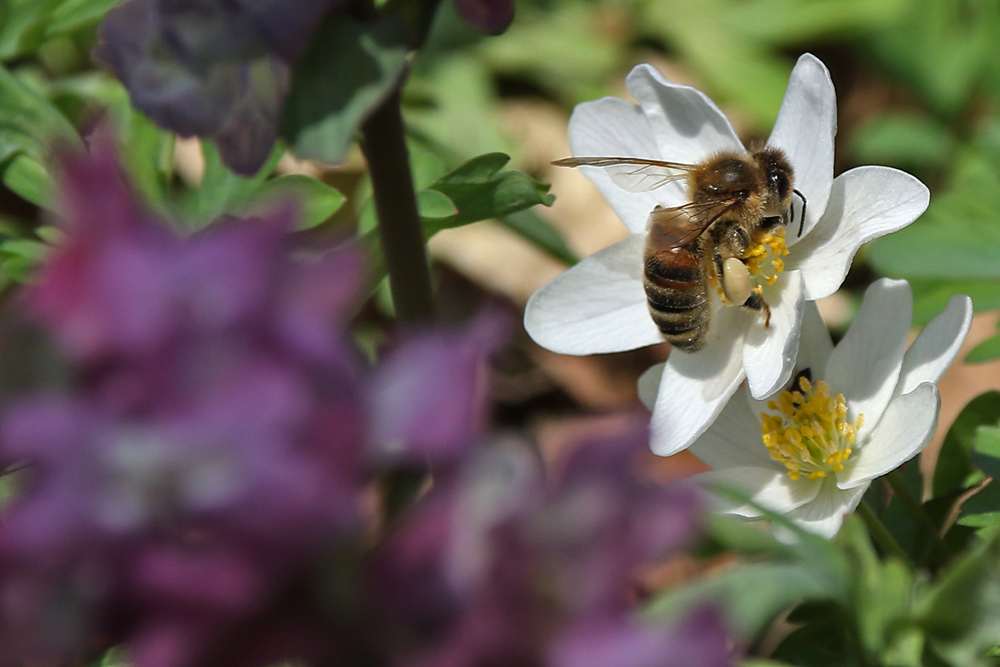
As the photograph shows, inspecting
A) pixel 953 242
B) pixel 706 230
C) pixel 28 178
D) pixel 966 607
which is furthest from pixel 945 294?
pixel 28 178

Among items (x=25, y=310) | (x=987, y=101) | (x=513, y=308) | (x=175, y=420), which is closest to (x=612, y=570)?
(x=175, y=420)

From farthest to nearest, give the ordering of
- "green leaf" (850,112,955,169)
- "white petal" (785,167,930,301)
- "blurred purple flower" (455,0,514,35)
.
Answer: "green leaf" (850,112,955,169) → "white petal" (785,167,930,301) → "blurred purple flower" (455,0,514,35)

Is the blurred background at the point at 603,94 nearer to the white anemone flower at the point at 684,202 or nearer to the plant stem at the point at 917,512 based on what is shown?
the white anemone flower at the point at 684,202

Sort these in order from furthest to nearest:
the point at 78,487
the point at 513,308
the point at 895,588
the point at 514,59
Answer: the point at 514,59, the point at 513,308, the point at 895,588, the point at 78,487

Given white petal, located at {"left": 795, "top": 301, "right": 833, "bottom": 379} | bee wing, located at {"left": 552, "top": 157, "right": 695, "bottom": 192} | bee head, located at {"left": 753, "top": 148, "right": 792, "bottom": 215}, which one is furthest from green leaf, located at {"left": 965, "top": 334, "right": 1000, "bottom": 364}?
bee wing, located at {"left": 552, "top": 157, "right": 695, "bottom": 192}

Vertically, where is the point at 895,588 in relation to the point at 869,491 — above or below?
above

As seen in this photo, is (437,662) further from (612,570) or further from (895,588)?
(895,588)

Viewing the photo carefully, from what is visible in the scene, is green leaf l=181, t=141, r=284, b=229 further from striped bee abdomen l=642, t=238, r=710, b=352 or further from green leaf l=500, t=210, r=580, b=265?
striped bee abdomen l=642, t=238, r=710, b=352
